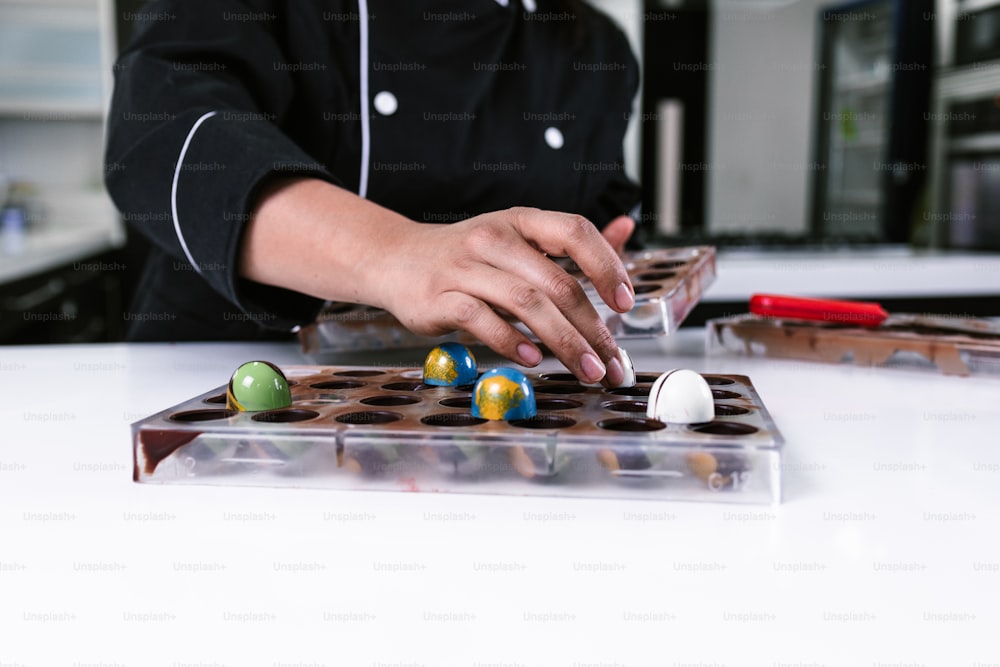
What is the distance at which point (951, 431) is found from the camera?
63 cm

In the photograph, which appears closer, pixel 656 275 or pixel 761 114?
pixel 656 275

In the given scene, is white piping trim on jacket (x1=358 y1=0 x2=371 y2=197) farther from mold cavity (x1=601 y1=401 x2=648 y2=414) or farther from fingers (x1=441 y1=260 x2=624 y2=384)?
mold cavity (x1=601 y1=401 x2=648 y2=414)

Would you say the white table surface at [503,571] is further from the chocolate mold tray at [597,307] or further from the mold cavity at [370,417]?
the chocolate mold tray at [597,307]

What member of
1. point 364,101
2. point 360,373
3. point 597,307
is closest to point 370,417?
point 360,373

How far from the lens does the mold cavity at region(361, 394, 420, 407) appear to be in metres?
0.60

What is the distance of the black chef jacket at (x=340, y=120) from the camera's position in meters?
0.81

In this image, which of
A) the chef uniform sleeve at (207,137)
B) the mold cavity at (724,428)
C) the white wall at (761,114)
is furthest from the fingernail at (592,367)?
the white wall at (761,114)

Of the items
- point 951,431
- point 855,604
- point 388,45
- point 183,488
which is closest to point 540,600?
point 855,604

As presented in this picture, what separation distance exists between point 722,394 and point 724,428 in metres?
0.08

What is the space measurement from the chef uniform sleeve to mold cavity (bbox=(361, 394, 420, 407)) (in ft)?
0.79

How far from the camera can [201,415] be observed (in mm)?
553

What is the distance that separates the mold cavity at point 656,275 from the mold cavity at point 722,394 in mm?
251

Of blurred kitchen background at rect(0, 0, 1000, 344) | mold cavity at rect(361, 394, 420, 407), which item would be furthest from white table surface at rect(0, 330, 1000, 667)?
blurred kitchen background at rect(0, 0, 1000, 344)

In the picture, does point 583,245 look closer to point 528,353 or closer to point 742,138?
point 528,353
